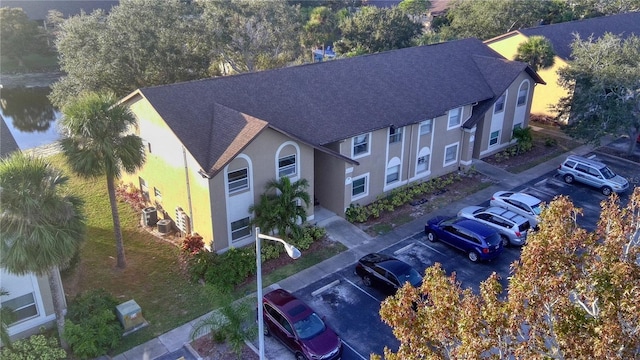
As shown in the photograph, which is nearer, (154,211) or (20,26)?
(154,211)

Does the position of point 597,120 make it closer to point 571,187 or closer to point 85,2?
point 571,187

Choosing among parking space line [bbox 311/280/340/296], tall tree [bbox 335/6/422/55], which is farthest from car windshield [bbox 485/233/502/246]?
tall tree [bbox 335/6/422/55]

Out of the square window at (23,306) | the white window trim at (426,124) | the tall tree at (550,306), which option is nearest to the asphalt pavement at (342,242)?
the square window at (23,306)

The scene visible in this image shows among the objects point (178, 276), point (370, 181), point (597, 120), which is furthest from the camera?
point (597, 120)

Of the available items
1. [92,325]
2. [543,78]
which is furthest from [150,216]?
[543,78]

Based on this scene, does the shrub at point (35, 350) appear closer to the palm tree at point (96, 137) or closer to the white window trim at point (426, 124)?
the palm tree at point (96, 137)

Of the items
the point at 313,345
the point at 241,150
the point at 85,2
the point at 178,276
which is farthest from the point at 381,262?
the point at 85,2
